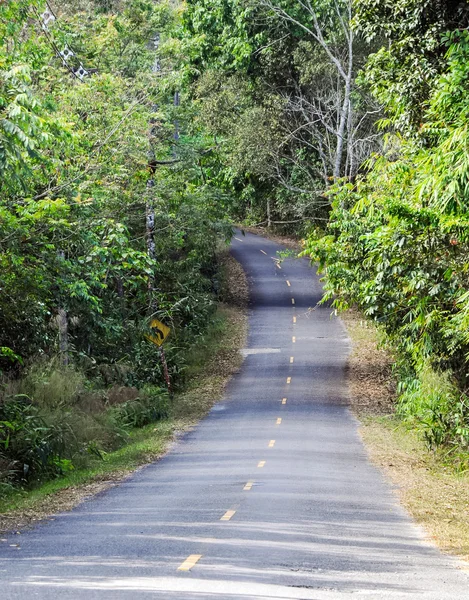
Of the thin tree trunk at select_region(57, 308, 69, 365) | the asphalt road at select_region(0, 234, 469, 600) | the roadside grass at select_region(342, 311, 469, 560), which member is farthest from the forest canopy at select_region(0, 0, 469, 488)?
the asphalt road at select_region(0, 234, 469, 600)

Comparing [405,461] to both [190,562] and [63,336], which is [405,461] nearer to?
[63,336]

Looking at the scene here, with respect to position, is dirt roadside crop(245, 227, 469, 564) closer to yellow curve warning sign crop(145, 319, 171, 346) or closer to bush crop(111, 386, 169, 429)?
bush crop(111, 386, 169, 429)

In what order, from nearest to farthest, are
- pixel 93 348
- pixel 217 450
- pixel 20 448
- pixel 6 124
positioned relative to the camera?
pixel 6 124 → pixel 20 448 → pixel 217 450 → pixel 93 348

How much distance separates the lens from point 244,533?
12.4 meters

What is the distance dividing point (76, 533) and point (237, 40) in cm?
4012

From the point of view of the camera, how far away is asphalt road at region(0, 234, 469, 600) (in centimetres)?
925

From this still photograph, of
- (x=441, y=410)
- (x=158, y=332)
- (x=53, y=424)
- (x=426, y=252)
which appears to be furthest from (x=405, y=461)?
(x=158, y=332)

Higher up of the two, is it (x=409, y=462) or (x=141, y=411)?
(x=409, y=462)

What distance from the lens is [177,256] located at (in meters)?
45.5

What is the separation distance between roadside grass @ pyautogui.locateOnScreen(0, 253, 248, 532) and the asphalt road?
0.59 metres

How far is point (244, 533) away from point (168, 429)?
1611 cm

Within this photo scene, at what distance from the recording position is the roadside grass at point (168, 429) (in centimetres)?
1609

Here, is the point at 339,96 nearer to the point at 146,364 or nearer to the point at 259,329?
the point at 259,329

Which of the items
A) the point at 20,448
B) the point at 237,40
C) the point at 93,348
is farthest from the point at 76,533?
the point at 237,40
